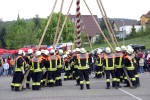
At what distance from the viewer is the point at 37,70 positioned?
18344mm

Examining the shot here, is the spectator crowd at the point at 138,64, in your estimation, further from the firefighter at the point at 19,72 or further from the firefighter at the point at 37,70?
the firefighter at the point at 19,72

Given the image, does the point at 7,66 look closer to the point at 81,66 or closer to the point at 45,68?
the point at 45,68

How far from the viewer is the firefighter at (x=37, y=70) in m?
18.2

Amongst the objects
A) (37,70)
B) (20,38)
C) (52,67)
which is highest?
(20,38)

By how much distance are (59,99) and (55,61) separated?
515cm

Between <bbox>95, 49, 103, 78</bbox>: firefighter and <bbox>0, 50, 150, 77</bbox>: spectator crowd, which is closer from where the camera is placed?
<bbox>95, 49, 103, 78</bbox>: firefighter

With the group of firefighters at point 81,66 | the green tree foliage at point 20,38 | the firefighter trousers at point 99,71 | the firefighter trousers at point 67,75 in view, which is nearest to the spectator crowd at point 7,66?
the firefighter trousers at point 67,75

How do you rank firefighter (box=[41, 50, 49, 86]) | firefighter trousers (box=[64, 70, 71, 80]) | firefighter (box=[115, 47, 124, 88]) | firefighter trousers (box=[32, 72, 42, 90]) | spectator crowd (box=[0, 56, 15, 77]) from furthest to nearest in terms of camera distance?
spectator crowd (box=[0, 56, 15, 77])
firefighter trousers (box=[64, 70, 71, 80])
firefighter (box=[41, 50, 49, 86])
firefighter (box=[115, 47, 124, 88])
firefighter trousers (box=[32, 72, 42, 90])

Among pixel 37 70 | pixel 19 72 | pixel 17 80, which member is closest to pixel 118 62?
pixel 37 70

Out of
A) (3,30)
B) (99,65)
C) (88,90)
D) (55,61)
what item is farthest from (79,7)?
(3,30)

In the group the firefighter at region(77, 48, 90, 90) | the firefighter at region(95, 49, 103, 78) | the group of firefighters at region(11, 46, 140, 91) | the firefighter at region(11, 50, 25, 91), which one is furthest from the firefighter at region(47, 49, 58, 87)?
the firefighter at region(95, 49, 103, 78)

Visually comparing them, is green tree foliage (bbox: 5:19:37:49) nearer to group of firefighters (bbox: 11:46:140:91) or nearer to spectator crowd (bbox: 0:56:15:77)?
spectator crowd (bbox: 0:56:15:77)

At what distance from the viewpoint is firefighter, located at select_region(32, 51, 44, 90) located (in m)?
18.2

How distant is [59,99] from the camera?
47.4 feet
